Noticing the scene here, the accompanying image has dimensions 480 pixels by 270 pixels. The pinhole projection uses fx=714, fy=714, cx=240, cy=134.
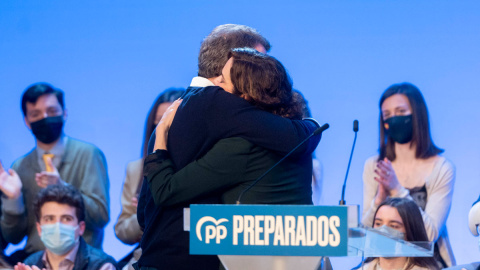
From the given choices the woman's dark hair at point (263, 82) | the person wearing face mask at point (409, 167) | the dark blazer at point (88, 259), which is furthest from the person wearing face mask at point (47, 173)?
the woman's dark hair at point (263, 82)

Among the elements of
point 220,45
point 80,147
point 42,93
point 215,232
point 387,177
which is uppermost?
point 42,93

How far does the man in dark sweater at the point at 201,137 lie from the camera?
2.25 meters

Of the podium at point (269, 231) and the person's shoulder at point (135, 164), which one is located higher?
the person's shoulder at point (135, 164)

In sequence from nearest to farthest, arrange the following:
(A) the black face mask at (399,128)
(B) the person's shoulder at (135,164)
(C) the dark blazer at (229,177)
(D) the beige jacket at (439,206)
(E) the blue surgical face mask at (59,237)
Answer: (C) the dark blazer at (229,177), (D) the beige jacket at (439,206), (A) the black face mask at (399,128), (E) the blue surgical face mask at (59,237), (B) the person's shoulder at (135,164)

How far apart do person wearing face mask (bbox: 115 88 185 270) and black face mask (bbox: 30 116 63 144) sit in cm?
60

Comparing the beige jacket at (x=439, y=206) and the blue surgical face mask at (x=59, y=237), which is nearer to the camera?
the beige jacket at (x=439, y=206)

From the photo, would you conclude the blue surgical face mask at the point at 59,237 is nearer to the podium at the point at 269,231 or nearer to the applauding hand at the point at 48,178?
the applauding hand at the point at 48,178

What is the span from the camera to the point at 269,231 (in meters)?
1.90

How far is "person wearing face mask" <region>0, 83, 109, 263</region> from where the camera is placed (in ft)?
16.6

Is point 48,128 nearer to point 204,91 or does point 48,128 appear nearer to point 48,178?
point 48,178

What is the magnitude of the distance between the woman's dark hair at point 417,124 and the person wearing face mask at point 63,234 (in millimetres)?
2053

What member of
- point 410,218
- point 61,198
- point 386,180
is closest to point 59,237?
point 61,198

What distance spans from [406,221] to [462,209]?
1.32ft

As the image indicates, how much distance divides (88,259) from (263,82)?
3032 millimetres
